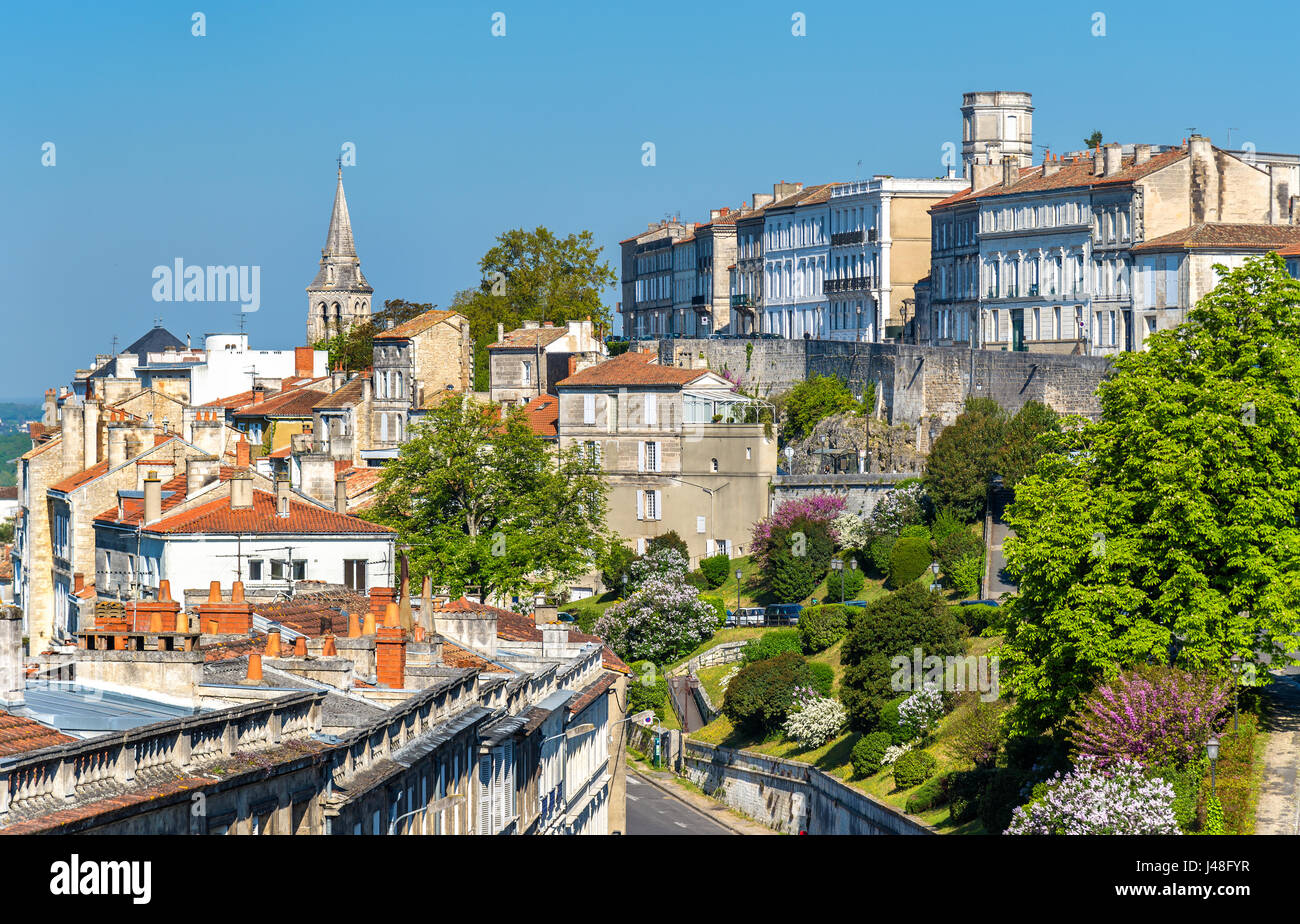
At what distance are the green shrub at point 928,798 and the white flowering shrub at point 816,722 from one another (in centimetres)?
1167

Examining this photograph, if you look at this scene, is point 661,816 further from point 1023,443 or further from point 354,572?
point 1023,443

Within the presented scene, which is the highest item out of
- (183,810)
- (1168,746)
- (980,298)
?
(980,298)

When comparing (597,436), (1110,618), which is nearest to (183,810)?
(1110,618)

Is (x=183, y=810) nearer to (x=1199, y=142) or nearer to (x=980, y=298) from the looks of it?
(x=1199, y=142)

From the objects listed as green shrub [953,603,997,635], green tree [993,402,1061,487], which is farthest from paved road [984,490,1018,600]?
green shrub [953,603,997,635]

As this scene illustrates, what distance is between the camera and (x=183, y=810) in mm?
A: 17953

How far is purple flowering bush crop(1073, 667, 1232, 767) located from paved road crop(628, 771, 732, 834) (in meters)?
20.4

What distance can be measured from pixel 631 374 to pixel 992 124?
42120mm

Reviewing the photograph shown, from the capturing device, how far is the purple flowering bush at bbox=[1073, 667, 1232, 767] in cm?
3534

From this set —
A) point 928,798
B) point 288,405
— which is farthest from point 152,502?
point 288,405

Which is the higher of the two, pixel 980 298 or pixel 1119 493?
pixel 980 298

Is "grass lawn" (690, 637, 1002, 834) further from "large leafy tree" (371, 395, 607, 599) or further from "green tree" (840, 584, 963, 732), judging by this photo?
"large leafy tree" (371, 395, 607, 599)

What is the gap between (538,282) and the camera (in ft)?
391

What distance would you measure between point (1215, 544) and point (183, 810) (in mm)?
26704
